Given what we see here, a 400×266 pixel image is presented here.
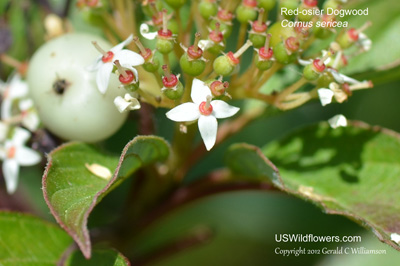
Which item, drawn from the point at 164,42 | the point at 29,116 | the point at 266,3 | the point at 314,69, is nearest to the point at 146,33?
the point at 164,42

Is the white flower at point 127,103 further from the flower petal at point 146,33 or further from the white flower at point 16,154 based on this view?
the white flower at point 16,154

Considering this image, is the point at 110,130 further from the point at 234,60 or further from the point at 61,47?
the point at 234,60

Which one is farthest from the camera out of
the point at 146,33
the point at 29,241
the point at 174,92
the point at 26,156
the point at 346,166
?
the point at 26,156

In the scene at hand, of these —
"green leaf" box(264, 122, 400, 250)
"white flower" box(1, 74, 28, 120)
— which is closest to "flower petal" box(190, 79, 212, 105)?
"green leaf" box(264, 122, 400, 250)

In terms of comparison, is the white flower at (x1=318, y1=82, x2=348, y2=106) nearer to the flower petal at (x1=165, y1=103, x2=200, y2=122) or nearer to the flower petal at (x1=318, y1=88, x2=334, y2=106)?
the flower petal at (x1=318, y1=88, x2=334, y2=106)

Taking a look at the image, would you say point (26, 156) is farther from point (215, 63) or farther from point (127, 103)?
point (215, 63)
